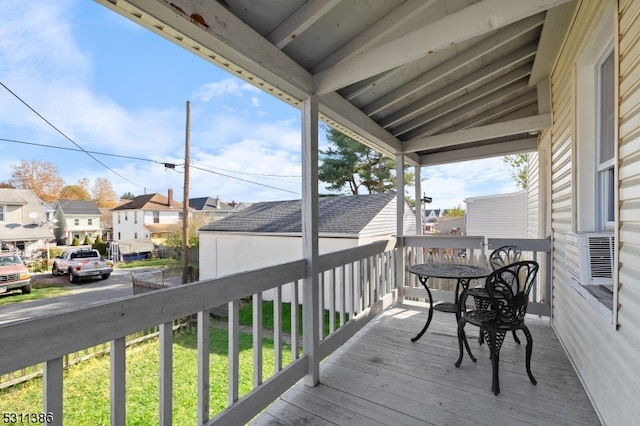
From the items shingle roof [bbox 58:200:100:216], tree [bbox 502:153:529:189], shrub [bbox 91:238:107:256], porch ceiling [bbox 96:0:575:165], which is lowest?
shrub [bbox 91:238:107:256]

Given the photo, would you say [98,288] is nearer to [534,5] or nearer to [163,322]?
[163,322]

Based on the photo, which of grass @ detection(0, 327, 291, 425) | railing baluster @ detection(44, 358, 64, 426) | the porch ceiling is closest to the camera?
railing baluster @ detection(44, 358, 64, 426)

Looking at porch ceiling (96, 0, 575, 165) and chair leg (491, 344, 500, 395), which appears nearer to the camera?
porch ceiling (96, 0, 575, 165)

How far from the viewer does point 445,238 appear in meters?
4.20

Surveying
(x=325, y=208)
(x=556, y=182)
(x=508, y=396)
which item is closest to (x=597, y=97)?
(x=556, y=182)

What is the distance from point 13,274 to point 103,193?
598 mm

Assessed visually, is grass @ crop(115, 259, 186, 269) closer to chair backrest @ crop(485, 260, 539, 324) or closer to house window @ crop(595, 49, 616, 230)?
chair backrest @ crop(485, 260, 539, 324)

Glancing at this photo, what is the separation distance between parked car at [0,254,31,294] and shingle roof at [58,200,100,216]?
278 mm

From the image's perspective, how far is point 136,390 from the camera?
350cm

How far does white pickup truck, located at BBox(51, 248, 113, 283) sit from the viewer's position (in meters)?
1.20

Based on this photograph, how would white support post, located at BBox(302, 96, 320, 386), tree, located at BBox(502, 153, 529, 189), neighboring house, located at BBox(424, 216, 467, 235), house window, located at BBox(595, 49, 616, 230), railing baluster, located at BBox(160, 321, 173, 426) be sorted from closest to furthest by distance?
railing baluster, located at BBox(160, 321, 173, 426), house window, located at BBox(595, 49, 616, 230), white support post, located at BBox(302, 96, 320, 386), tree, located at BBox(502, 153, 529, 189), neighboring house, located at BBox(424, 216, 467, 235)

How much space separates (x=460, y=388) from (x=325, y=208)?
22.6 feet

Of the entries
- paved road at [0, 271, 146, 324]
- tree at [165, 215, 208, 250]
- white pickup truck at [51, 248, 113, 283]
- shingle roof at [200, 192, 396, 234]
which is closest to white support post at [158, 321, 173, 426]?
paved road at [0, 271, 146, 324]

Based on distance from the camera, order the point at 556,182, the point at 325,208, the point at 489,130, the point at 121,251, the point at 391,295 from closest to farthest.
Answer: the point at 121,251
the point at 556,182
the point at 489,130
the point at 391,295
the point at 325,208
